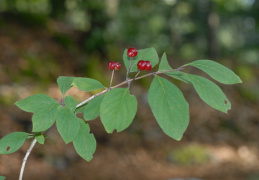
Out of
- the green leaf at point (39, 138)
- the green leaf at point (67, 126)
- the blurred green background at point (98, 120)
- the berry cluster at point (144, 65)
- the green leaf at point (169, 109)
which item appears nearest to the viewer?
the green leaf at point (169, 109)

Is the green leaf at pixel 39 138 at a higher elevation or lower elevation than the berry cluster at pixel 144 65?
lower

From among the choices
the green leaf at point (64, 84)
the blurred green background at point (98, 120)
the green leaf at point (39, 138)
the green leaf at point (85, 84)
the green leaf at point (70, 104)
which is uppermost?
the green leaf at point (85, 84)

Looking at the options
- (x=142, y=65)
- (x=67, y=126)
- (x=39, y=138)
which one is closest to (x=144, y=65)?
(x=142, y=65)

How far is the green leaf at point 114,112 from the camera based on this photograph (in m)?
0.99

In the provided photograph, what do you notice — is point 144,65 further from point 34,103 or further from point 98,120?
point 98,120

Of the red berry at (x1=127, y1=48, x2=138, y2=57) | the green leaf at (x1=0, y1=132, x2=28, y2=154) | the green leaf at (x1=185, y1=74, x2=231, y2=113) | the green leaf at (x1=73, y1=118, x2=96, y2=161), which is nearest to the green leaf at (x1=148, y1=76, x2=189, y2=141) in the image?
the green leaf at (x1=185, y1=74, x2=231, y2=113)

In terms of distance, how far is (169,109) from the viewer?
3.10ft

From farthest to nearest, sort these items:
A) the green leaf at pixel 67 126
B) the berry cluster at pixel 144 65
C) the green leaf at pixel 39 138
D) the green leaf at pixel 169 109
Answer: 1. the green leaf at pixel 39 138
2. the berry cluster at pixel 144 65
3. the green leaf at pixel 67 126
4. the green leaf at pixel 169 109

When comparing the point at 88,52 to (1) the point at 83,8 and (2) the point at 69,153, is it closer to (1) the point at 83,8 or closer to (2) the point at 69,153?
(1) the point at 83,8

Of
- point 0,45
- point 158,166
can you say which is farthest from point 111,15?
point 158,166

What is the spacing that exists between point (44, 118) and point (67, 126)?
0.28 ft

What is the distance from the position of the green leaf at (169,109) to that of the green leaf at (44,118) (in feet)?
1.09

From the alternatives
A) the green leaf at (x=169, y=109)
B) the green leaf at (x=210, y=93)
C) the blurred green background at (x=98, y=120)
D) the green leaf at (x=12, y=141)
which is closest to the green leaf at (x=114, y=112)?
the green leaf at (x=169, y=109)

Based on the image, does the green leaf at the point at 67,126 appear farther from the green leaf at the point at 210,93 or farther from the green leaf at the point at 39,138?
the green leaf at the point at 210,93
